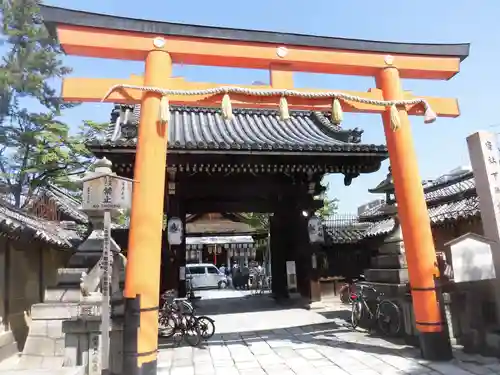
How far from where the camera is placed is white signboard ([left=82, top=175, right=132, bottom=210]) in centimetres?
523

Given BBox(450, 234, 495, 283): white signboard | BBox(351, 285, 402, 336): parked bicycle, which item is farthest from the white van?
BBox(450, 234, 495, 283): white signboard

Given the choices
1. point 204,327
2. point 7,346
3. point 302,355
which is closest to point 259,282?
point 204,327

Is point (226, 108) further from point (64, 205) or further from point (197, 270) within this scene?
point (197, 270)

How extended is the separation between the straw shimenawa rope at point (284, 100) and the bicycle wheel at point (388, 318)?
12.4 ft

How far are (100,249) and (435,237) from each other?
968 centimetres

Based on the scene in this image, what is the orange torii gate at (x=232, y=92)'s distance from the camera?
5.82 metres

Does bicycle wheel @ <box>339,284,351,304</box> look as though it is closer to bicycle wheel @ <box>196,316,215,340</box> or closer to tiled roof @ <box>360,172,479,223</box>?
tiled roof @ <box>360,172,479,223</box>

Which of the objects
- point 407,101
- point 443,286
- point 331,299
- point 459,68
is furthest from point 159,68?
point 331,299

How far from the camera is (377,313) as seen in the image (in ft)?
27.4

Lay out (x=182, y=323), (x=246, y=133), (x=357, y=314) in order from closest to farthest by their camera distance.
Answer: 1. (x=182, y=323)
2. (x=357, y=314)
3. (x=246, y=133)

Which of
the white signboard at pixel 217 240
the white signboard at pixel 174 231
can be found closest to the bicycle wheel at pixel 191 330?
the white signboard at pixel 174 231

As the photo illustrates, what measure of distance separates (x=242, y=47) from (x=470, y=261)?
17.7ft

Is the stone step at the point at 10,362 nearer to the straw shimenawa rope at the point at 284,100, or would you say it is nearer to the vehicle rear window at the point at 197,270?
the straw shimenawa rope at the point at 284,100

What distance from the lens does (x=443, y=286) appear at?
7074 millimetres
